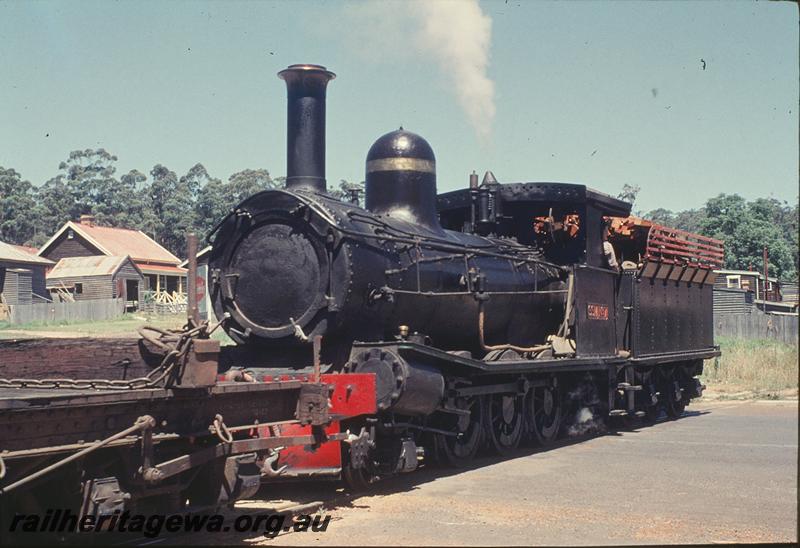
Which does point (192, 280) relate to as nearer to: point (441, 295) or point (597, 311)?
point (441, 295)

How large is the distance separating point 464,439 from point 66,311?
31.0 meters

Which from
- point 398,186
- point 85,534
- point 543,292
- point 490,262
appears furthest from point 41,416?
point 543,292

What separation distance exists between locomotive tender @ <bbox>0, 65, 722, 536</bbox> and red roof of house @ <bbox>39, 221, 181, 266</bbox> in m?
36.8

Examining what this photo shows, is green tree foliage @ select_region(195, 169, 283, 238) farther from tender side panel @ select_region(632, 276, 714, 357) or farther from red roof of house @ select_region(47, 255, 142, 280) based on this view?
tender side panel @ select_region(632, 276, 714, 357)

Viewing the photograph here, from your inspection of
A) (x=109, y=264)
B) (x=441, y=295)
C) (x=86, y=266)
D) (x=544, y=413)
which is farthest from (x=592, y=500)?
→ (x=86, y=266)

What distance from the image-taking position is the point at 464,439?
1076 cm

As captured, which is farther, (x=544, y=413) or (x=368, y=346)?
(x=544, y=413)

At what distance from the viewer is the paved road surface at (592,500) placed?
268 inches

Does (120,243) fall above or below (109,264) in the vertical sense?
above

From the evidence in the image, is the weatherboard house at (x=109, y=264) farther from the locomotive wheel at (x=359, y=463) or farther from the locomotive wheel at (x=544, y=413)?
Result: the locomotive wheel at (x=359, y=463)

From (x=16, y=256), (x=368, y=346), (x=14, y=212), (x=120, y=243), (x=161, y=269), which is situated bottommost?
(x=368, y=346)
